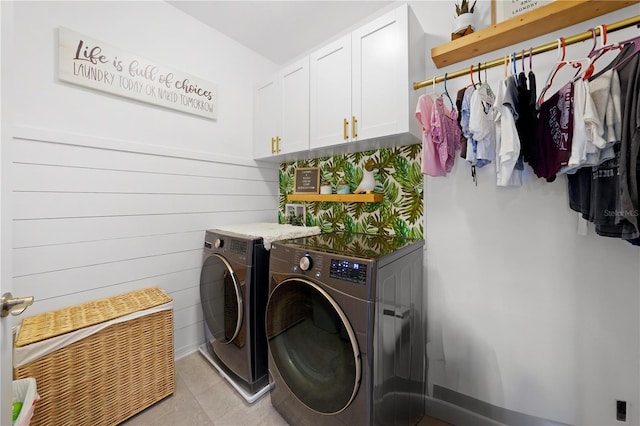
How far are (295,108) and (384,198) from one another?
3.20ft

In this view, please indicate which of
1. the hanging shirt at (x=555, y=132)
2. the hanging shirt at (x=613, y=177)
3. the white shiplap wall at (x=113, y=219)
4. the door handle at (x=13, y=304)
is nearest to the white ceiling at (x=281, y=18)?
the white shiplap wall at (x=113, y=219)

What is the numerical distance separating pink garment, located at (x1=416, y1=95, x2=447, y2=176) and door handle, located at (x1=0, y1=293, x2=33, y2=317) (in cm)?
163

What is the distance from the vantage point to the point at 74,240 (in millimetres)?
1502

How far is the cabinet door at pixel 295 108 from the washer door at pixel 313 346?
1115 mm

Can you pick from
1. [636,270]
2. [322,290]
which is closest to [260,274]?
[322,290]

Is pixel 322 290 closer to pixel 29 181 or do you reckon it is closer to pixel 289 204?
Answer: pixel 289 204

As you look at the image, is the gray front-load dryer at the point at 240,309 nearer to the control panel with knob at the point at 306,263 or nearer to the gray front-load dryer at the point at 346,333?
the gray front-load dryer at the point at 346,333

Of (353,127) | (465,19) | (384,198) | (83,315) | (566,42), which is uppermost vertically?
(465,19)

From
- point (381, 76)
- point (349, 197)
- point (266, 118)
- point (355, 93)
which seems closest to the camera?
point (381, 76)

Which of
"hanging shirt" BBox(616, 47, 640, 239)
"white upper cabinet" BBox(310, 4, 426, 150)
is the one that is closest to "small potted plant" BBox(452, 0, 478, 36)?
"white upper cabinet" BBox(310, 4, 426, 150)

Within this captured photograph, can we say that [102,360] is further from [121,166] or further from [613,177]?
[613,177]

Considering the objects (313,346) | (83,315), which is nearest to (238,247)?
(313,346)

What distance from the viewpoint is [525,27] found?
1189mm

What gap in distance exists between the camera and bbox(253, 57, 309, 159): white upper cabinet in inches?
74.2
